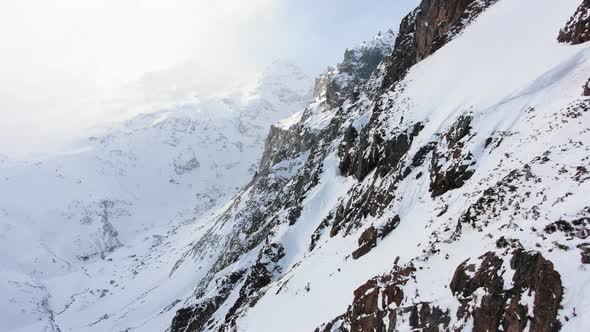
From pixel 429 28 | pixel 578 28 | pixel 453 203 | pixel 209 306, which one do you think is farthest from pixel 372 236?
pixel 209 306

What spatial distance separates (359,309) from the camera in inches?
832

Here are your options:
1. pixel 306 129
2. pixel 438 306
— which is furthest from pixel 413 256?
pixel 306 129

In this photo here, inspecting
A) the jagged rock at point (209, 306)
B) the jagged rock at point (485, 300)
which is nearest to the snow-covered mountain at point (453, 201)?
the jagged rock at point (485, 300)

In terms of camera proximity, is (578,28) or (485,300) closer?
(485,300)

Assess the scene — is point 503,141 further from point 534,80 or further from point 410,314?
point 410,314

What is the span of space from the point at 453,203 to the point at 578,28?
13.8 m

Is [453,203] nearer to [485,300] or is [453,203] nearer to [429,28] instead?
[485,300]

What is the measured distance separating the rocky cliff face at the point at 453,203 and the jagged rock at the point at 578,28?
0.68m

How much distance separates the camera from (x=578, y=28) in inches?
1040

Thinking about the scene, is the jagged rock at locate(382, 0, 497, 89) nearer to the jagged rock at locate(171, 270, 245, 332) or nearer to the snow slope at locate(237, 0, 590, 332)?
the snow slope at locate(237, 0, 590, 332)

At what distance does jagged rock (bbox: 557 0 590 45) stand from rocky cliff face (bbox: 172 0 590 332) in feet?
2.24

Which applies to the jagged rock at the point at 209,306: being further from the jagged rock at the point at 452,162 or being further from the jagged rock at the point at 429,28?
the jagged rock at the point at 452,162

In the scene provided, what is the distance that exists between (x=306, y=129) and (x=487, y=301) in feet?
336

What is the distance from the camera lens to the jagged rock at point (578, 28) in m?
25.9
